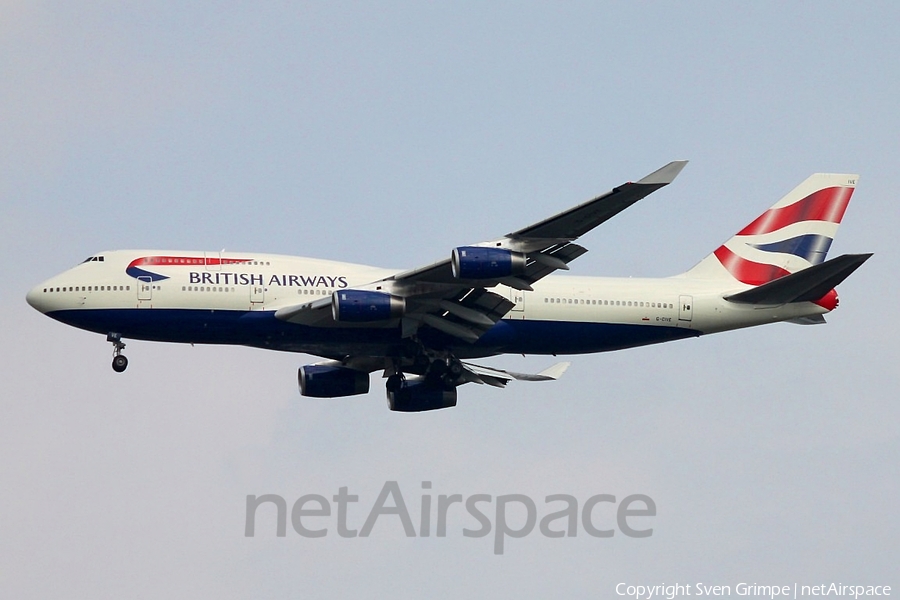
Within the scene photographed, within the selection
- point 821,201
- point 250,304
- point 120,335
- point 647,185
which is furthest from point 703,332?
point 120,335

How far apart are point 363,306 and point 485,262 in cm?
452

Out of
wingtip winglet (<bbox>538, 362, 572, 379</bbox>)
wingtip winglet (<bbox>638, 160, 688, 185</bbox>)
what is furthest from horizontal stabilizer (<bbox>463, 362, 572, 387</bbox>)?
wingtip winglet (<bbox>638, 160, 688, 185</bbox>)

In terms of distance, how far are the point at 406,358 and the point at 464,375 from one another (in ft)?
9.58

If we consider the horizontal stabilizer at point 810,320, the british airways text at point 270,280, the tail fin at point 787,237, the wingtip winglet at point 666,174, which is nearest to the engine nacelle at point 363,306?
the british airways text at point 270,280

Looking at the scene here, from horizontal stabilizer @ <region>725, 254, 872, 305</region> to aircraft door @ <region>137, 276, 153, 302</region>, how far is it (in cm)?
1985

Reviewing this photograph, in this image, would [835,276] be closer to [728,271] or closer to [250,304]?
[728,271]

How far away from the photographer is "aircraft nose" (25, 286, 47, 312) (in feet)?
166

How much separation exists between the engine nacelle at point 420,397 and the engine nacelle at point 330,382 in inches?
64.0

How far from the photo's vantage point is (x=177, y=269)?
1983 inches

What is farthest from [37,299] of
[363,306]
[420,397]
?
[420,397]

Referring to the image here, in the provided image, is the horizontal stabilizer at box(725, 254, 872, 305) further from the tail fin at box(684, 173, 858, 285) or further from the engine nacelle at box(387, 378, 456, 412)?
the engine nacelle at box(387, 378, 456, 412)

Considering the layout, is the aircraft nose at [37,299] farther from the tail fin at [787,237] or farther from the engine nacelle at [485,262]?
the tail fin at [787,237]

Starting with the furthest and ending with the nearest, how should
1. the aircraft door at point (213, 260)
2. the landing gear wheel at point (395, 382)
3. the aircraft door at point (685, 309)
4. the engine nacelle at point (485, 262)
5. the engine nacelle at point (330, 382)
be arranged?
the engine nacelle at point (330, 382) < the landing gear wheel at point (395, 382) < the aircraft door at point (685, 309) < the aircraft door at point (213, 260) < the engine nacelle at point (485, 262)

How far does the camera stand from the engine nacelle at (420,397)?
2174 inches
